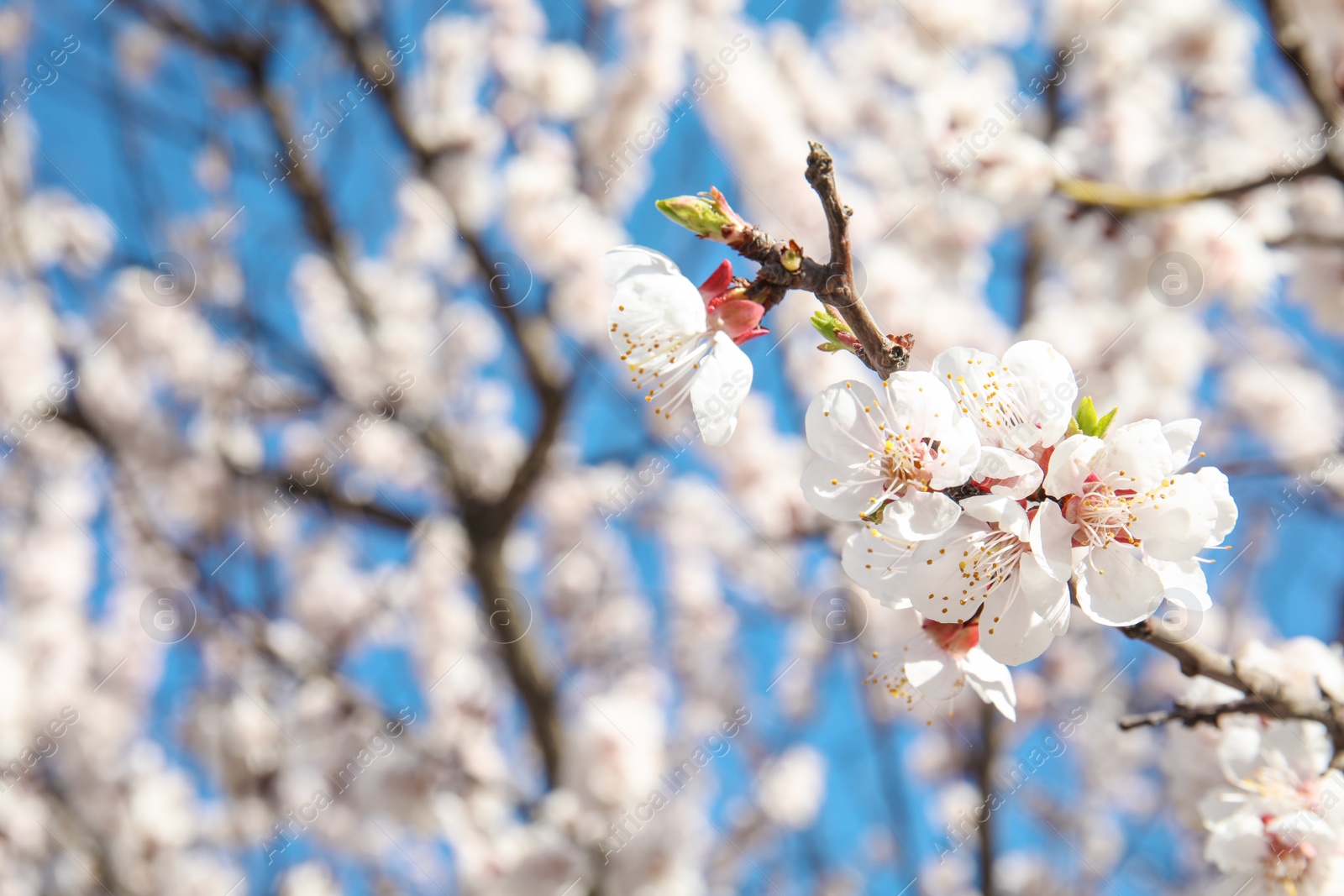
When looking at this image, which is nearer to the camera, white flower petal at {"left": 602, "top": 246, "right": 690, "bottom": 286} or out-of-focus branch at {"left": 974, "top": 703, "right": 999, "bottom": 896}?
white flower petal at {"left": 602, "top": 246, "right": 690, "bottom": 286}

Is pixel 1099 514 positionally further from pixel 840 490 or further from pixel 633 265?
pixel 633 265

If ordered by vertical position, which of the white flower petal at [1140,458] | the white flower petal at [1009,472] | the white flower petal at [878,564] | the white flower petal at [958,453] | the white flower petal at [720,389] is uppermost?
the white flower petal at [720,389]

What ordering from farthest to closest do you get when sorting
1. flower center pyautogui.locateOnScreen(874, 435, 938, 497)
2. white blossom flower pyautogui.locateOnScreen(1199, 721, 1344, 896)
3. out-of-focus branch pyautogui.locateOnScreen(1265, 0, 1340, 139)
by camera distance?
out-of-focus branch pyautogui.locateOnScreen(1265, 0, 1340, 139), white blossom flower pyautogui.locateOnScreen(1199, 721, 1344, 896), flower center pyautogui.locateOnScreen(874, 435, 938, 497)

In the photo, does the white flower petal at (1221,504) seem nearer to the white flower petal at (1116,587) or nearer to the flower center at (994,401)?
the white flower petal at (1116,587)

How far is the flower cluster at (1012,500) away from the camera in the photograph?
0.97 meters

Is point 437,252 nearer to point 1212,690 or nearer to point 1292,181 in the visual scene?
point 1292,181

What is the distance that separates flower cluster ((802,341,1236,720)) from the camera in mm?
969

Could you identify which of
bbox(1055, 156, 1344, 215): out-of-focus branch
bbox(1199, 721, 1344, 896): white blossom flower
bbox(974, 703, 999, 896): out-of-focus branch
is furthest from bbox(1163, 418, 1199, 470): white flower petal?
bbox(974, 703, 999, 896): out-of-focus branch

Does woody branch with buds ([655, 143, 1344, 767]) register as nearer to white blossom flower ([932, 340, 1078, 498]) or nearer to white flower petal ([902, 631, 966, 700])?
white blossom flower ([932, 340, 1078, 498])

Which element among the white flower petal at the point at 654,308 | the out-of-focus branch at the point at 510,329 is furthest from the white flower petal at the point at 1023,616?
the out-of-focus branch at the point at 510,329

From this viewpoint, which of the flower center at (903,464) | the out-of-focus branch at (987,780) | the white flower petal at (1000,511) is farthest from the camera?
the out-of-focus branch at (987,780)

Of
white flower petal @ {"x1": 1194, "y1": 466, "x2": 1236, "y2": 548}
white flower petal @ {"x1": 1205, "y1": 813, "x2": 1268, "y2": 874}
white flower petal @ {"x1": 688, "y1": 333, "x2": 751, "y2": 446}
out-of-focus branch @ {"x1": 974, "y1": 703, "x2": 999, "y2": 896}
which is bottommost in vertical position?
out-of-focus branch @ {"x1": 974, "y1": 703, "x2": 999, "y2": 896}

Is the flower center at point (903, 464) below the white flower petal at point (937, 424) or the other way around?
below

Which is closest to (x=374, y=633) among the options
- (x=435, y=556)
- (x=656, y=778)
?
(x=435, y=556)
